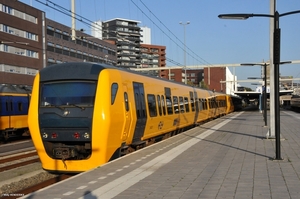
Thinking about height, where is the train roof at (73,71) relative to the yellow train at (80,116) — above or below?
above

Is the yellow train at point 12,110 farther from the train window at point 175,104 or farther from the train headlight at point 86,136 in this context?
the train headlight at point 86,136

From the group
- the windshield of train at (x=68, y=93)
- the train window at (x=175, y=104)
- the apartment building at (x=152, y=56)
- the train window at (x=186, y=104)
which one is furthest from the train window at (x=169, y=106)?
the apartment building at (x=152, y=56)

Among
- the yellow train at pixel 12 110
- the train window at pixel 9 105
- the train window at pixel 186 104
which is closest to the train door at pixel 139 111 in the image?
the train window at pixel 186 104

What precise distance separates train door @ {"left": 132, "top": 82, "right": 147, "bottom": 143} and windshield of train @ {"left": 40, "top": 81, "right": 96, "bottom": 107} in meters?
2.69

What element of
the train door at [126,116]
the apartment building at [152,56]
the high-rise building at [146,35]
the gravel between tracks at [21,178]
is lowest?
the gravel between tracks at [21,178]

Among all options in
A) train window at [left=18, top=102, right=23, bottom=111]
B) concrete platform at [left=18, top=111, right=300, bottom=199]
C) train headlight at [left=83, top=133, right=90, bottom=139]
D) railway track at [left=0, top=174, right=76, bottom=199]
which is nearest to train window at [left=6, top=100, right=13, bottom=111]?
train window at [left=18, top=102, right=23, bottom=111]

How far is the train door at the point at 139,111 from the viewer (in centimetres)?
1427

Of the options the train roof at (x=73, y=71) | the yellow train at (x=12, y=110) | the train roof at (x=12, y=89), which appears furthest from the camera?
the train roof at (x=12, y=89)

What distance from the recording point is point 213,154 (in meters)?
13.4

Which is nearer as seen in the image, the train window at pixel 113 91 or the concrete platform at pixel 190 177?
the concrete platform at pixel 190 177

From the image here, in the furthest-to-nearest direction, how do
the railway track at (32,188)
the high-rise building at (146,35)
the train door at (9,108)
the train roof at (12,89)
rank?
the high-rise building at (146,35) → the train roof at (12,89) → the train door at (9,108) → the railway track at (32,188)

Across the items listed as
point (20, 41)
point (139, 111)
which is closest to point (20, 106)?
point (139, 111)

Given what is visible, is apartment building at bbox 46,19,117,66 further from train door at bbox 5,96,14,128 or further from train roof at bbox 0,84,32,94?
train door at bbox 5,96,14,128

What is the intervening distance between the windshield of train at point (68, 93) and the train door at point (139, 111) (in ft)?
8.82
